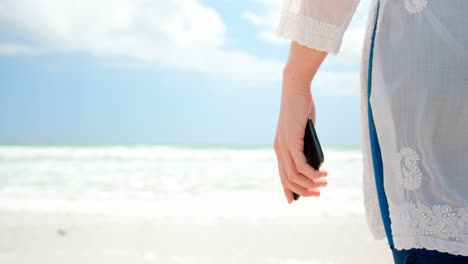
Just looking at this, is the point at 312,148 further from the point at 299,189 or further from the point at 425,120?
the point at 425,120

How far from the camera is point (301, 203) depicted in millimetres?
4703

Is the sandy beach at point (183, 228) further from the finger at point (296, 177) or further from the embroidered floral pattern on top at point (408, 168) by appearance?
the embroidered floral pattern on top at point (408, 168)

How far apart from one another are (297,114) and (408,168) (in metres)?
0.23

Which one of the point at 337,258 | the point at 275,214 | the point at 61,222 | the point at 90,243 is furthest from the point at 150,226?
the point at 337,258

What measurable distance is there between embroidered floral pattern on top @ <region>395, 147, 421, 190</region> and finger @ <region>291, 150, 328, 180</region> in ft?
0.50

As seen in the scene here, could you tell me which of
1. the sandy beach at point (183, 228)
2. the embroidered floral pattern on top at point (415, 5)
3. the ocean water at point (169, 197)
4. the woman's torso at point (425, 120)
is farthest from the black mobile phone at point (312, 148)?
the ocean water at point (169, 197)

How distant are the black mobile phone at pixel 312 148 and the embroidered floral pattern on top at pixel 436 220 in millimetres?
170

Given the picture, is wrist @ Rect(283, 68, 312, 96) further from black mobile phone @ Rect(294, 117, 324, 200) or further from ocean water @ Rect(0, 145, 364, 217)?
ocean water @ Rect(0, 145, 364, 217)

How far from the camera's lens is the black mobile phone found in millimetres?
743

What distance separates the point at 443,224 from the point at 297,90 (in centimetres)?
35

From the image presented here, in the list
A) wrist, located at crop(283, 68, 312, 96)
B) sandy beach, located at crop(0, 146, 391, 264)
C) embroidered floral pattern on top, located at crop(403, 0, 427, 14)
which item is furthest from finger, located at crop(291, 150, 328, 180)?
sandy beach, located at crop(0, 146, 391, 264)

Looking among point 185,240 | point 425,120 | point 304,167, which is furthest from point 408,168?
point 185,240

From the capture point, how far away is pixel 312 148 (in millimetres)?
752

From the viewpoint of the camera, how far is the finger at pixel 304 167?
2.44ft
